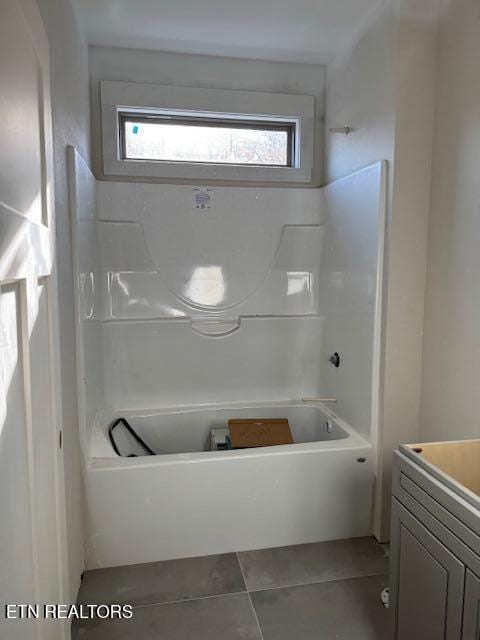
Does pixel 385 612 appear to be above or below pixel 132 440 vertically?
below

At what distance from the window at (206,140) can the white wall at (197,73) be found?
0.17 metres

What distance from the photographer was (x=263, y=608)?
1.79 metres

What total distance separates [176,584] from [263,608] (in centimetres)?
38

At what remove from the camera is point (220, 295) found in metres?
2.82

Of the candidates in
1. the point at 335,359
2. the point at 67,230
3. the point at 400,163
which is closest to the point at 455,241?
the point at 400,163

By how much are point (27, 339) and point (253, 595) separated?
4.83 ft

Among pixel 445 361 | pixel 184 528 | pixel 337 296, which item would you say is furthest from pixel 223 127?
pixel 184 528

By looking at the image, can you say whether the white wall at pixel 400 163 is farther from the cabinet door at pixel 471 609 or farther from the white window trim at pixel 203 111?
the cabinet door at pixel 471 609

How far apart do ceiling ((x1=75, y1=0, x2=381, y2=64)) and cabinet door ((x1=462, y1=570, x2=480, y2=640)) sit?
2.27 metres

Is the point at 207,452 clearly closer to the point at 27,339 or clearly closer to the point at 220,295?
the point at 220,295

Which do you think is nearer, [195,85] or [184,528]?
[184,528]

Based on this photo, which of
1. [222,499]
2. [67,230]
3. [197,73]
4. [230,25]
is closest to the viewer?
[67,230]

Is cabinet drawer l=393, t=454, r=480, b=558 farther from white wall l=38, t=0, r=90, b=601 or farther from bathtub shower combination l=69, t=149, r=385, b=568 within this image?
white wall l=38, t=0, r=90, b=601

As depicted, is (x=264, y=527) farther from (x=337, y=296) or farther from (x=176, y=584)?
(x=337, y=296)
